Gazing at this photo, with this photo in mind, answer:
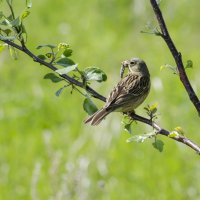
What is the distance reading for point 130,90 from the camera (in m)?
4.96

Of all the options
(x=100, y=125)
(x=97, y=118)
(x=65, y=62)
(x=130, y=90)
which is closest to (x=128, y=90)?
(x=130, y=90)

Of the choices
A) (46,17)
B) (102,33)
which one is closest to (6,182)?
(102,33)

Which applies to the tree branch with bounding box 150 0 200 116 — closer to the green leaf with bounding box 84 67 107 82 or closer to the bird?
the green leaf with bounding box 84 67 107 82

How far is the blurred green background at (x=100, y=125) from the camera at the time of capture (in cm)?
678

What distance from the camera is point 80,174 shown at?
15.9 feet

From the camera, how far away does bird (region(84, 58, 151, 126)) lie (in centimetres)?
438

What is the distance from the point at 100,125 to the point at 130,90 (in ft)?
7.79

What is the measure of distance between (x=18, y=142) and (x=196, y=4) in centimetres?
523

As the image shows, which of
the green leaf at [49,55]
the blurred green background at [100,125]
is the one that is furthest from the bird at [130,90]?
the green leaf at [49,55]

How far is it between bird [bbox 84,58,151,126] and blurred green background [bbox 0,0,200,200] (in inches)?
24.4

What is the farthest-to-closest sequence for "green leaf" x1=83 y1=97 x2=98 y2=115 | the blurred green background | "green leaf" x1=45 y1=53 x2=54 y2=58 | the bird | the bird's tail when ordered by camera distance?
the blurred green background → the bird → the bird's tail → "green leaf" x1=45 y1=53 x2=54 y2=58 → "green leaf" x1=83 y1=97 x2=98 y2=115

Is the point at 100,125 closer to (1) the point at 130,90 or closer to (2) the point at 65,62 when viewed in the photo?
(1) the point at 130,90

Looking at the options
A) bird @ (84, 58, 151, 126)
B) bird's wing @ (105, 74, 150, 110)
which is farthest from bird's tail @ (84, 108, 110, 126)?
bird's wing @ (105, 74, 150, 110)

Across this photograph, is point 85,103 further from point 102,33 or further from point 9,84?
point 102,33
